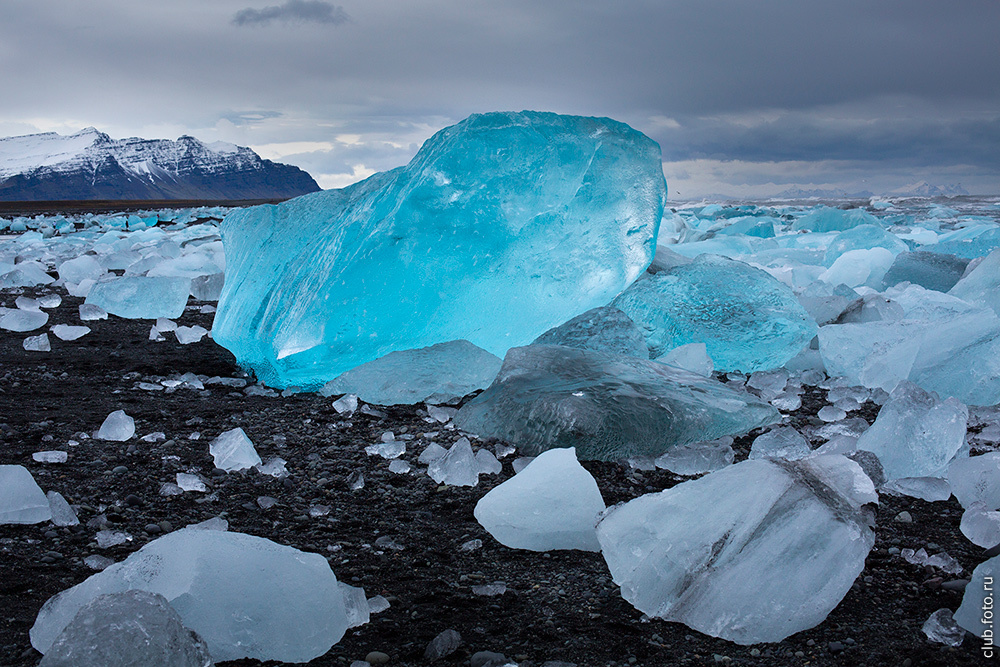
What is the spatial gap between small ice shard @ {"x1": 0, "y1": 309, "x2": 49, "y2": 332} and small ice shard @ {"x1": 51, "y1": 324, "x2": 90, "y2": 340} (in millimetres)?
157

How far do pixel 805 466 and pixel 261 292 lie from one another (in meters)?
2.04

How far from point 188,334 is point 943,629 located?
9.41 ft

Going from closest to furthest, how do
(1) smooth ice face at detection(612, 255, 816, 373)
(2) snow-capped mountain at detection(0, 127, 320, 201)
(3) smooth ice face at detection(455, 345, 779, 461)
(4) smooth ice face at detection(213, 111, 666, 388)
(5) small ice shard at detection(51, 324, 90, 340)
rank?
(3) smooth ice face at detection(455, 345, 779, 461)
(4) smooth ice face at detection(213, 111, 666, 388)
(1) smooth ice face at detection(612, 255, 816, 373)
(5) small ice shard at detection(51, 324, 90, 340)
(2) snow-capped mountain at detection(0, 127, 320, 201)

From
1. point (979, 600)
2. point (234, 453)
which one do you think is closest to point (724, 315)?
point (979, 600)

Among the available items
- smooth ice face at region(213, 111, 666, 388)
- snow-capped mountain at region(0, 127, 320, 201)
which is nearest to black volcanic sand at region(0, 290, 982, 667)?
smooth ice face at region(213, 111, 666, 388)

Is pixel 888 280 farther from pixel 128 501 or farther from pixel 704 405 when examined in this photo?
pixel 128 501

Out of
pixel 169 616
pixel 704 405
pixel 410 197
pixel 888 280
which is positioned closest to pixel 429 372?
pixel 410 197

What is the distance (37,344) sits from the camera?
2748mm

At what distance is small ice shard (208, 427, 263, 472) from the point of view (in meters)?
1.60

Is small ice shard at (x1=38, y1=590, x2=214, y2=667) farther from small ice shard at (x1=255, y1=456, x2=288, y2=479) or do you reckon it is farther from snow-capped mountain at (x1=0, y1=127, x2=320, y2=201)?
snow-capped mountain at (x1=0, y1=127, x2=320, y2=201)

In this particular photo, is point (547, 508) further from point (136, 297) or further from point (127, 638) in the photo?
point (136, 297)

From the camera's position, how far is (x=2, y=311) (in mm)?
3375

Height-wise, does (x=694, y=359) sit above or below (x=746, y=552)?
below

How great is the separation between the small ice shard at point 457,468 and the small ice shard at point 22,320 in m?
2.47
